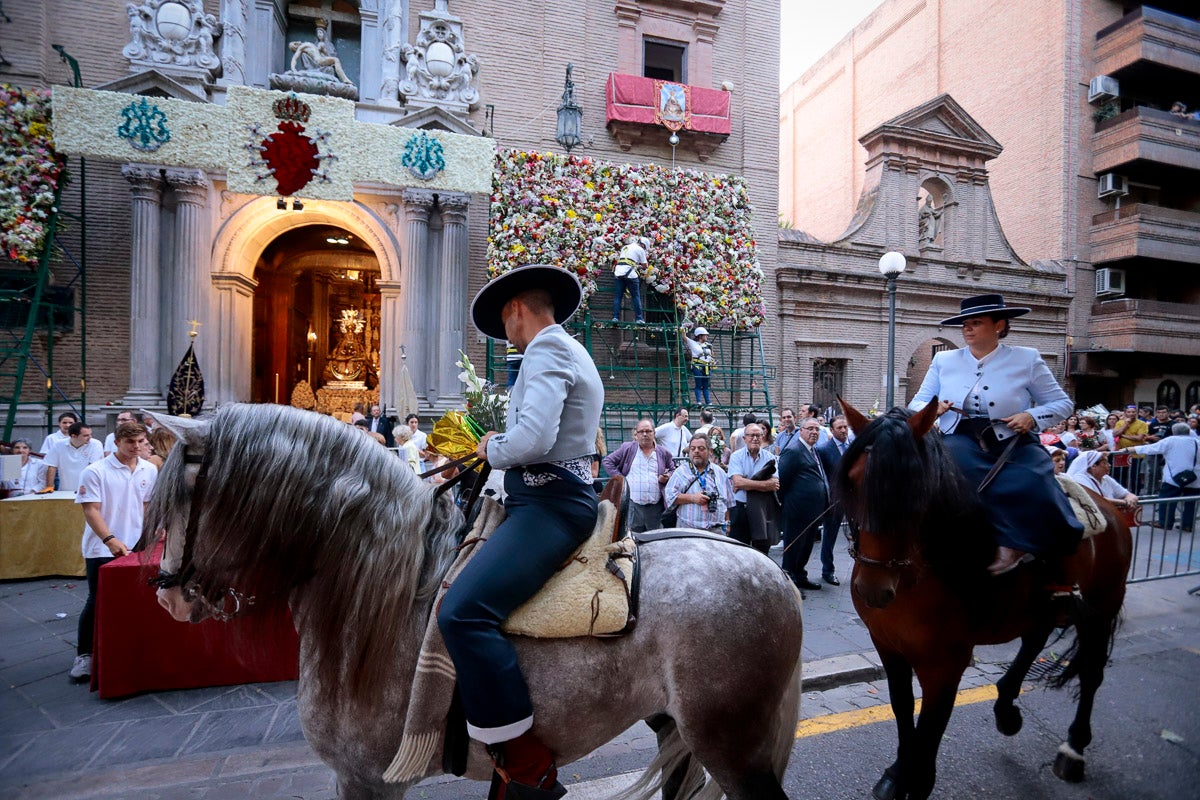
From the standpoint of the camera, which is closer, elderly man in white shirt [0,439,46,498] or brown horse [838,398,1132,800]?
brown horse [838,398,1132,800]

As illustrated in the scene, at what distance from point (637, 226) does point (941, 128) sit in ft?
38.7

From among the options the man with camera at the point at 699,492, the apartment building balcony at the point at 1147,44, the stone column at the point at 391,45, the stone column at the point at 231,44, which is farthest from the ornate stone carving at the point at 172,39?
the apartment building balcony at the point at 1147,44

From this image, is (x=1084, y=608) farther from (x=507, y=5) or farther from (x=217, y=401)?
(x=507, y=5)

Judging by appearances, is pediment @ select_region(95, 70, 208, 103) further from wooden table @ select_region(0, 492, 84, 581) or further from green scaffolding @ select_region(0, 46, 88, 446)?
wooden table @ select_region(0, 492, 84, 581)

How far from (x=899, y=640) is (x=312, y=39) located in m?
17.3

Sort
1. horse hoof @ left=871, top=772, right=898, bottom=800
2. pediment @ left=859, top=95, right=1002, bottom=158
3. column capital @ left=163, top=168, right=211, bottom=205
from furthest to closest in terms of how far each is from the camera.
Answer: pediment @ left=859, top=95, right=1002, bottom=158, column capital @ left=163, top=168, right=211, bottom=205, horse hoof @ left=871, top=772, right=898, bottom=800

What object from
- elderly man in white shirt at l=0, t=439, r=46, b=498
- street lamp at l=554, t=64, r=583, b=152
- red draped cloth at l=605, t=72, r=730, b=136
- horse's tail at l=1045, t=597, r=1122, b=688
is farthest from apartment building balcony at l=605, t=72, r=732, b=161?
horse's tail at l=1045, t=597, r=1122, b=688

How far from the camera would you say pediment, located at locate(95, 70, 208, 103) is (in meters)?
11.3

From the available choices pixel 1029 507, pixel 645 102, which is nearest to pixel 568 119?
pixel 645 102

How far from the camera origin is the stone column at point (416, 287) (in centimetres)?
1284

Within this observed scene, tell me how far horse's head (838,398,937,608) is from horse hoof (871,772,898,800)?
1.20m

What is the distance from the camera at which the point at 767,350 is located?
1678cm

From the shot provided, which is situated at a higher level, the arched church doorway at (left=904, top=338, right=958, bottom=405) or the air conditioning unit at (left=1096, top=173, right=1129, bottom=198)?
the air conditioning unit at (left=1096, top=173, right=1129, bottom=198)

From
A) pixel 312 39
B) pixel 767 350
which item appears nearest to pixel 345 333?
pixel 312 39
